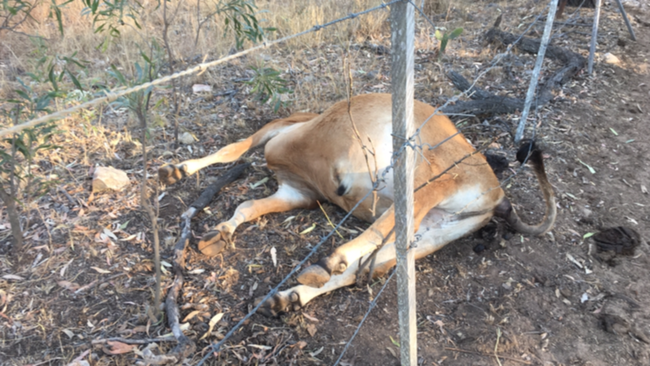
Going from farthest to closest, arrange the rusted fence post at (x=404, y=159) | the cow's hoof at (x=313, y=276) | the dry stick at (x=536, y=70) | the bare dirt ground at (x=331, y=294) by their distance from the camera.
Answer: the dry stick at (x=536, y=70) → the bare dirt ground at (x=331, y=294) → the cow's hoof at (x=313, y=276) → the rusted fence post at (x=404, y=159)

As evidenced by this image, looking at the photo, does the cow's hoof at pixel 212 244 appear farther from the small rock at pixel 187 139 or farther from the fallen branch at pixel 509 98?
the fallen branch at pixel 509 98

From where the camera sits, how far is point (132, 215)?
120 inches

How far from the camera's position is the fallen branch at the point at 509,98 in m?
4.08

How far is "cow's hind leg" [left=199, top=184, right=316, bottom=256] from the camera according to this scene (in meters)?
2.75

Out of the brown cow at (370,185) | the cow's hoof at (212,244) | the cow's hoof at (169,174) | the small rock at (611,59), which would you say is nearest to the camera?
the brown cow at (370,185)

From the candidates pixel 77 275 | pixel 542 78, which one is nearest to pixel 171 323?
pixel 77 275

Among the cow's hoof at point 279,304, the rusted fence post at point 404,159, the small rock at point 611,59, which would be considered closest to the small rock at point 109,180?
the cow's hoof at point 279,304

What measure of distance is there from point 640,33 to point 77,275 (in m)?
7.15

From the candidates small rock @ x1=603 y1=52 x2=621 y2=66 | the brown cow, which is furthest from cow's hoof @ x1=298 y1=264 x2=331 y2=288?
small rock @ x1=603 y1=52 x2=621 y2=66

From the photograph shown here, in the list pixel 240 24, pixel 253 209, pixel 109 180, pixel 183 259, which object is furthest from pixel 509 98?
pixel 109 180

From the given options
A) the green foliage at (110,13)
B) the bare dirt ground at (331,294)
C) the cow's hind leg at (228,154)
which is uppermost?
the green foliage at (110,13)

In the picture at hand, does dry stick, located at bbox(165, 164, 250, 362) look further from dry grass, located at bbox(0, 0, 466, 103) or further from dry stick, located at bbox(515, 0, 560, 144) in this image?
dry stick, located at bbox(515, 0, 560, 144)

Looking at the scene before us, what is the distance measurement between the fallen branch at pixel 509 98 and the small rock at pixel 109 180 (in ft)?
9.19

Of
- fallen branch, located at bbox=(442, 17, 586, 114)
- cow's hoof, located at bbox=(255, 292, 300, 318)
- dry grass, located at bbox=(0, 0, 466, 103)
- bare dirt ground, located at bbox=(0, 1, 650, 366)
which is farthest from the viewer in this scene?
dry grass, located at bbox=(0, 0, 466, 103)
